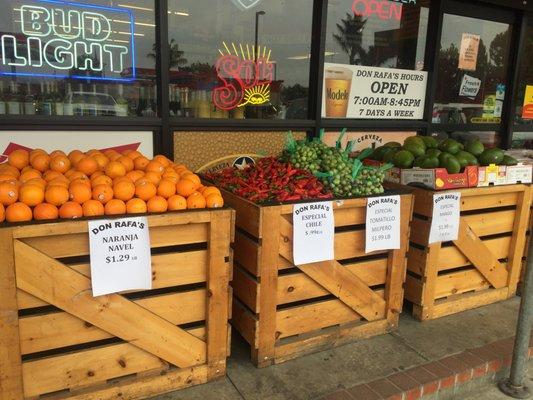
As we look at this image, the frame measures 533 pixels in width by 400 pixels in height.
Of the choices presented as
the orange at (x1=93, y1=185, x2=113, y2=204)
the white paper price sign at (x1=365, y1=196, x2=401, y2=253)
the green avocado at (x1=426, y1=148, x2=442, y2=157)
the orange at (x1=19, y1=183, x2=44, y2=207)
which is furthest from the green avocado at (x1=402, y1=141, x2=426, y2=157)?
the orange at (x1=19, y1=183, x2=44, y2=207)

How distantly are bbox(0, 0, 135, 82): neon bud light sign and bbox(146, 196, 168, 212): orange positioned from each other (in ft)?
5.95

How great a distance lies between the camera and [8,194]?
2.32 meters

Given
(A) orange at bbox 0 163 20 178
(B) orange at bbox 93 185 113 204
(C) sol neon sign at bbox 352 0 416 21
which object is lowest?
(B) orange at bbox 93 185 113 204

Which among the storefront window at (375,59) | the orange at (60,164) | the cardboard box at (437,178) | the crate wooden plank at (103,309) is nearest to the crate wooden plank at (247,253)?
the crate wooden plank at (103,309)

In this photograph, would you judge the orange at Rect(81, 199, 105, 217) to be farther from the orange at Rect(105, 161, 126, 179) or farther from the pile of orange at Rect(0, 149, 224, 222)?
the orange at Rect(105, 161, 126, 179)

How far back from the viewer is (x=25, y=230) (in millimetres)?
2227

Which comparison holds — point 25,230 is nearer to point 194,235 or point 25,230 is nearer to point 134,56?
point 194,235

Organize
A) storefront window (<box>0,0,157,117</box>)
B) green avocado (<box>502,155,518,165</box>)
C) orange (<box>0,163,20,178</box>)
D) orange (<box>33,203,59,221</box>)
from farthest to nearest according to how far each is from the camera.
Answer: green avocado (<box>502,155,518,165</box>) → storefront window (<box>0,0,157,117</box>) → orange (<box>0,163,20,178</box>) → orange (<box>33,203,59,221</box>)

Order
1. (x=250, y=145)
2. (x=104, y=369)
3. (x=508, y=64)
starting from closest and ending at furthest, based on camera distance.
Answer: (x=104, y=369), (x=250, y=145), (x=508, y=64)

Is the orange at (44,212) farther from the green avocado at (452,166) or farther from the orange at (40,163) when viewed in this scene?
the green avocado at (452,166)

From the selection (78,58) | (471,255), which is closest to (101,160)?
(78,58)

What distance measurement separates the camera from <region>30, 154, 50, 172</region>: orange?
2.85m

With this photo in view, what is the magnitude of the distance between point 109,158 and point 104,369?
130 centimetres

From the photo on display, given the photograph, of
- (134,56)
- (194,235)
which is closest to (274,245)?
(194,235)
